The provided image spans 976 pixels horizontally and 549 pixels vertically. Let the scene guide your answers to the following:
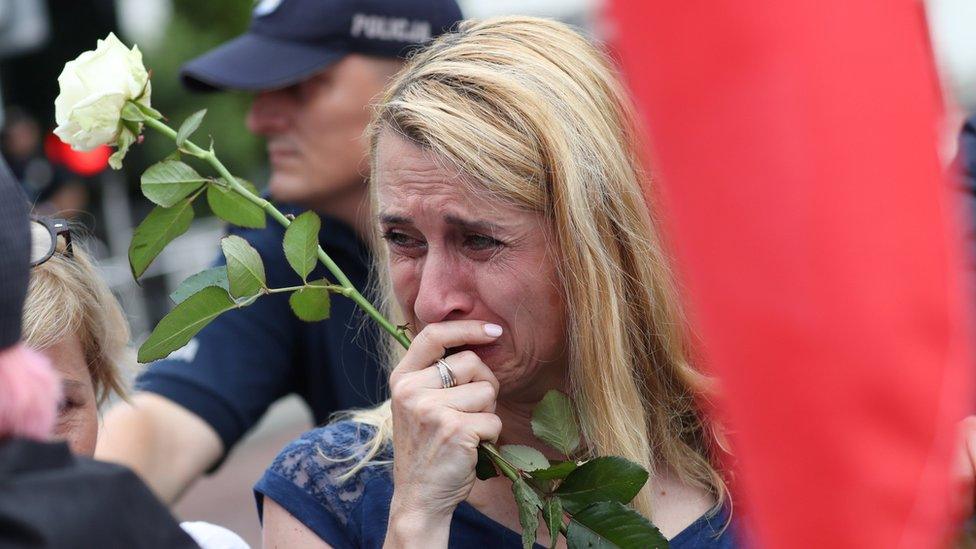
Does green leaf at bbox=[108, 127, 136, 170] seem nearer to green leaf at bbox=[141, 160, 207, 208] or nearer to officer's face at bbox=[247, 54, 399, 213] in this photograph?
green leaf at bbox=[141, 160, 207, 208]

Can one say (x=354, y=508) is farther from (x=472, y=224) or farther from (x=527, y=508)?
(x=472, y=224)

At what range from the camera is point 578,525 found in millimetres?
1876

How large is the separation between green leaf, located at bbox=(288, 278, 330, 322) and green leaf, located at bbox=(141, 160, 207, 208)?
24 cm

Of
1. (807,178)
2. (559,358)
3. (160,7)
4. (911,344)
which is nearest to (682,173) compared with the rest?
(807,178)

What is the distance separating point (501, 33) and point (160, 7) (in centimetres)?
1782

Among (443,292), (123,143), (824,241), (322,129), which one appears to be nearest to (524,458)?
(443,292)

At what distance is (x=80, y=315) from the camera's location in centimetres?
219

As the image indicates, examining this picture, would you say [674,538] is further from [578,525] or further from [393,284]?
[393,284]

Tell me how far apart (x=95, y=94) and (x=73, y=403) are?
0.52m

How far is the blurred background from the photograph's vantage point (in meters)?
8.82

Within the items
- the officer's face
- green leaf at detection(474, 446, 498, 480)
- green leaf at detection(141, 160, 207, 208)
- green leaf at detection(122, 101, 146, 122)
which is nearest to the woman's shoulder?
green leaf at detection(474, 446, 498, 480)

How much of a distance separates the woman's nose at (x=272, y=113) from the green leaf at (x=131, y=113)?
1389 mm

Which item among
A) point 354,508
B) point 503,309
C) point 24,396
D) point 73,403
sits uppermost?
point 24,396

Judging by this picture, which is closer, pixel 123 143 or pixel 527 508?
pixel 527 508
